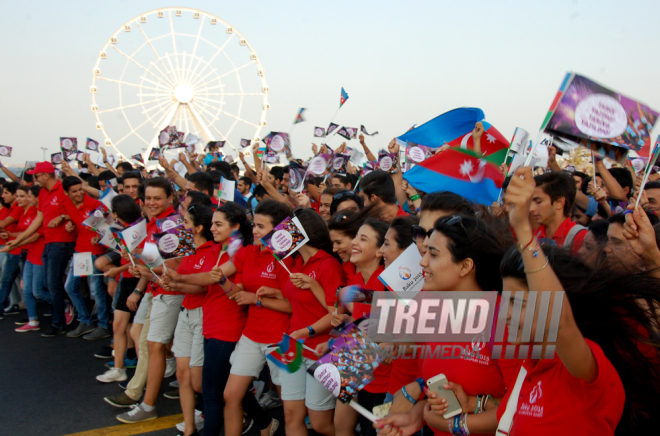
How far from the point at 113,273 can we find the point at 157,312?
1.12 meters

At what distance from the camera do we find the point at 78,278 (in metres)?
6.16

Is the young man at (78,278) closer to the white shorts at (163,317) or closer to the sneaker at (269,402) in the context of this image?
the white shorts at (163,317)

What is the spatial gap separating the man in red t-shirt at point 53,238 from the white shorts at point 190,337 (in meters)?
3.15

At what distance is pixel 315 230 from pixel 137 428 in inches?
83.5

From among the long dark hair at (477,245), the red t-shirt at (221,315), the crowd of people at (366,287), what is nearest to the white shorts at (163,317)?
the crowd of people at (366,287)

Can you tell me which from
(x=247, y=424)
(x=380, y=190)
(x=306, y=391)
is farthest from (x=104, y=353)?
(x=380, y=190)

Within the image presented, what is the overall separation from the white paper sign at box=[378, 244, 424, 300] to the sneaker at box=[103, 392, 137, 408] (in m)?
2.89

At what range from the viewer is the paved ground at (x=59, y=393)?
3924mm

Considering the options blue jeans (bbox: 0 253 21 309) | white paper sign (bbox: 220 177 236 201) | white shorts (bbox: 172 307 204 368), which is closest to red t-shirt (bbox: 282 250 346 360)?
white shorts (bbox: 172 307 204 368)

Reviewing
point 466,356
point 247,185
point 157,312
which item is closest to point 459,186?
point 466,356

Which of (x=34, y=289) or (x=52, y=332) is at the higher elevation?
(x=34, y=289)

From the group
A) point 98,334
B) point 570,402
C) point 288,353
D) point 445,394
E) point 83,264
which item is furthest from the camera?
point 98,334

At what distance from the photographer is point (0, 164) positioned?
10172 millimetres

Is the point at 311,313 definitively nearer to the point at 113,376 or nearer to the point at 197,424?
the point at 197,424
